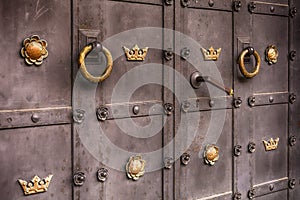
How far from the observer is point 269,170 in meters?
2.07

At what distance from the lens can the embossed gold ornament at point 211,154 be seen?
1810 mm

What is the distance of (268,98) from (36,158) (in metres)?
1.13

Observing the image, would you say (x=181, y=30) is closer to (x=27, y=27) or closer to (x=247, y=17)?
→ (x=247, y=17)

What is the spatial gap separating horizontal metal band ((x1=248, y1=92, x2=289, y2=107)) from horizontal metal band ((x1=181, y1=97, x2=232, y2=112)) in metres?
0.14

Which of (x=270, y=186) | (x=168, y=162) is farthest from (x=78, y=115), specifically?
(x=270, y=186)

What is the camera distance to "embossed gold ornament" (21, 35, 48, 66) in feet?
4.23

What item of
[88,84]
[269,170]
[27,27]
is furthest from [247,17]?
[27,27]

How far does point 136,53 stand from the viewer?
1562 millimetres

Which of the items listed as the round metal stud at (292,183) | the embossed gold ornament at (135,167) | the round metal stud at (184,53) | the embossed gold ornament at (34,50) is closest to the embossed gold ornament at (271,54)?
the round metal stud at (184,53)

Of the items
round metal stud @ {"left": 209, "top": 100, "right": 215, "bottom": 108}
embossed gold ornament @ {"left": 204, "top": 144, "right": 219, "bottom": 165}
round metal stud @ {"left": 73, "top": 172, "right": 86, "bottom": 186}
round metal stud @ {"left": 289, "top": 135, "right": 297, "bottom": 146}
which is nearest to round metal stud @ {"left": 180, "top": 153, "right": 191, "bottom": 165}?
embossed gold ornament @ {"left": 204, "top": 144, "right": 219, "bottom": 165}

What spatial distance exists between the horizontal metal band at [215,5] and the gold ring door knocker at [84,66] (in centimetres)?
47

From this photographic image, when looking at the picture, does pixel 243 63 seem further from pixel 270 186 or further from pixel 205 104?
pixel 270 186

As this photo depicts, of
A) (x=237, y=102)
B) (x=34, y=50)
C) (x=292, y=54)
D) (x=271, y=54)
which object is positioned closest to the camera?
(x=34, y=50)

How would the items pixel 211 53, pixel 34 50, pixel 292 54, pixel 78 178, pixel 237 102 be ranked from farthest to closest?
pixel 292 54 < pixel 237 102 < pixel 211 53 < pixel 78 178 < pixel 34 50
